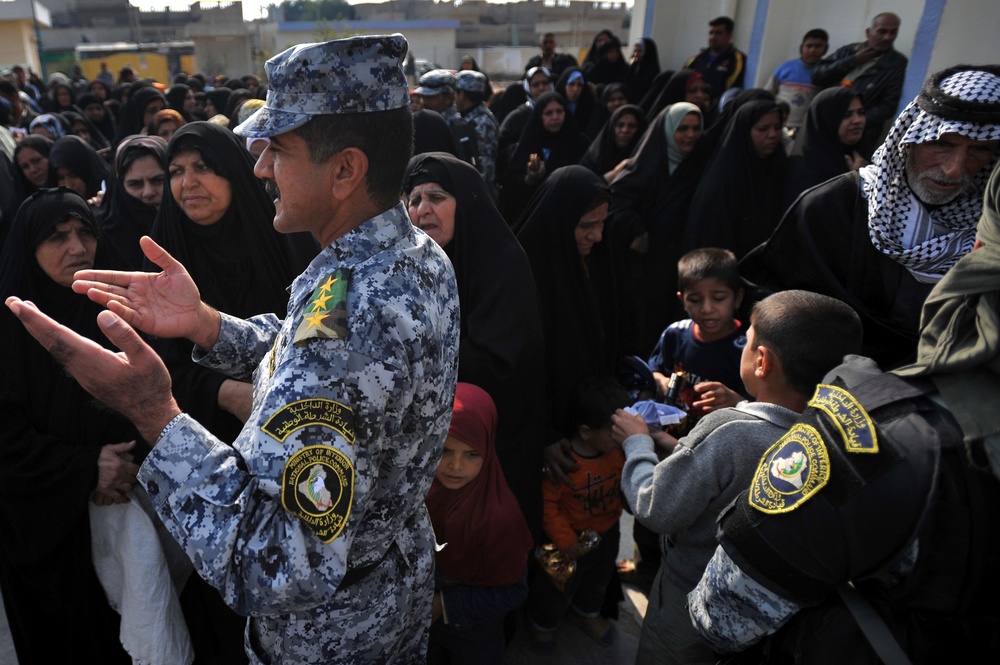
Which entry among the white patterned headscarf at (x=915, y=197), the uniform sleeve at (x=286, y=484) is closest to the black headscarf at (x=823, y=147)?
the white patterned headscarf at (x=915, y=197)

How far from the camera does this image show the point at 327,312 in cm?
111

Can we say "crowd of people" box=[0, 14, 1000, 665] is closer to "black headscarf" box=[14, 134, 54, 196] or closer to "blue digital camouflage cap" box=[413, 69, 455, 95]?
"black headscarf" box=[14, 134, 54, 196]

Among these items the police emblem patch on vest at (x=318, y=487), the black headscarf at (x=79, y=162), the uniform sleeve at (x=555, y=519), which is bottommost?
the uniform sleeve at (x=555, y=519)

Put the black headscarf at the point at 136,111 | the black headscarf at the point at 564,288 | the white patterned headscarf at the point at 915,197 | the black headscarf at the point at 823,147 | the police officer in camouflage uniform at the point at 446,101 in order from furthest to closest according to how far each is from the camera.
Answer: the black headscarf at the point at 136,111
the police officer in camouflage uniform at the point at 446,101
the black headscarf at the point at 823,147
the black headscarf at the point at 564,288
the white patterned headscarf at the point at 915,197

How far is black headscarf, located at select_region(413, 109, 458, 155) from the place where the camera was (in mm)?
4668

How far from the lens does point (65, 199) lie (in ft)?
7.63

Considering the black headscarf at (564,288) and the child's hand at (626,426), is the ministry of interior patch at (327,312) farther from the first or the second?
the black headscarf at (564,288)

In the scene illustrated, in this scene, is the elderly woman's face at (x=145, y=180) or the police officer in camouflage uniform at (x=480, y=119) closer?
the elderly woman's face at (x=145, y=180)

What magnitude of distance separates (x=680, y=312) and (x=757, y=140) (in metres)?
1.24

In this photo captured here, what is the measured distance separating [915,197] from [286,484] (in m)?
2.21

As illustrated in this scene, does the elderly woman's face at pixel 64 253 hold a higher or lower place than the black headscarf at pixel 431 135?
lower

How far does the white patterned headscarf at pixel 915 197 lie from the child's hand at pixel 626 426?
108 centimetres

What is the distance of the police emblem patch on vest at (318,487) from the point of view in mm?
1034

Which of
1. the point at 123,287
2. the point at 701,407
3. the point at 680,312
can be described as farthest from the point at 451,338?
the point at 680,312
